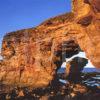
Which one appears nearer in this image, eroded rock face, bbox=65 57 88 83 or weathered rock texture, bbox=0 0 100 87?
weathered rock texture, bbox=0 0 100 87

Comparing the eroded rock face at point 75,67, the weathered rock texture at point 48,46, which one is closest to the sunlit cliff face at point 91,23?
the weathered rock texture at point 48,46

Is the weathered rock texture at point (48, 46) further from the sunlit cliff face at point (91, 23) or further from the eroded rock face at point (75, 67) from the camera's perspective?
the eroded rock face at point (75, 67)

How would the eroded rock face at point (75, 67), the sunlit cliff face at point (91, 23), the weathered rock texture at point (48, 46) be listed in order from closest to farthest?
the sunlit cliff face at point (91, 23) → the weathered rock texture at point (48, 46) → the eroded rock face at point (75, 67)

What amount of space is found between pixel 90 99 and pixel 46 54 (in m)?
7.48

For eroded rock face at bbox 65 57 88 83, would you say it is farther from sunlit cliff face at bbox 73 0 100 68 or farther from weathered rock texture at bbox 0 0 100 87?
sunlit cliff face at bbox 73 0 100 68

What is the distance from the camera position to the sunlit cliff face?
19.2 meters

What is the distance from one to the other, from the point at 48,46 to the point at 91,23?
1101cm

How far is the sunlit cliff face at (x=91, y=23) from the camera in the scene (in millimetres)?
19248

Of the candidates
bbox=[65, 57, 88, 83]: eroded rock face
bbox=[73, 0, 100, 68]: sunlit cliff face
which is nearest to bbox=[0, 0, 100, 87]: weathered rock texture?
bbox=[73, 0, 100, 68]: sunlit cliff face

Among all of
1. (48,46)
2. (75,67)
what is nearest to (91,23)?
(48,46)

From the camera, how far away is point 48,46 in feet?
100

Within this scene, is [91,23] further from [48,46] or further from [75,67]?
[75,67]

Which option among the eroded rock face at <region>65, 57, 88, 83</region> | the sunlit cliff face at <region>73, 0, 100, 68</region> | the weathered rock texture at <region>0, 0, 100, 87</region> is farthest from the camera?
the eroded rock face at <region>65, 57, 88, 83</region>

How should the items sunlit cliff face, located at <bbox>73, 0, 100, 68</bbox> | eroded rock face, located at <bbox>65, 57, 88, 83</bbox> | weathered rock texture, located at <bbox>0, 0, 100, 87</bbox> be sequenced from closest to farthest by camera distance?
sunlit cliff face, located at <bbox>73, 0, 100, 68</bbox>
weathered rock texture, located at <bbox>0, 0, 100, 87</bbox>
eroded rock face, located at <bbox>65, 57, 88, 83</bbox>
